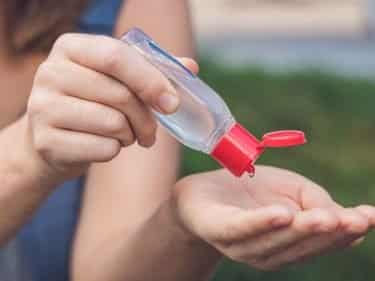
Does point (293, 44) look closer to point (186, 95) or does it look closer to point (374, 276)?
point (374, 276)

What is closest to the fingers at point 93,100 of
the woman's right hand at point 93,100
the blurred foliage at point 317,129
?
the woman's right hand at point 93,100

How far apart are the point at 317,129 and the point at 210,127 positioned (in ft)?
9.01

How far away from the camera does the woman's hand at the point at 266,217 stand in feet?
3.82

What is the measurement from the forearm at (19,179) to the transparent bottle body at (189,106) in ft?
0.47

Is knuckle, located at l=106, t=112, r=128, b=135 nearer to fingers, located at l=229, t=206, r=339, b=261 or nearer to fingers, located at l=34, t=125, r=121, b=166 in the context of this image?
fingers, located at l=34, t=125, r=121, b=166

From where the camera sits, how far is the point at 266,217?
115cm

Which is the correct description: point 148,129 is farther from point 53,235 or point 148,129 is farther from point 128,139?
point 53,235

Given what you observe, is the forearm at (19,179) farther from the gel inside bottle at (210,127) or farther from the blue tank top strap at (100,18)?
the blue tank top strap at (100,18)

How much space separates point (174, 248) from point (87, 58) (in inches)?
12.8

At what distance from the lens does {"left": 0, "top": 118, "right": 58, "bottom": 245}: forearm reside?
1335 millimetres

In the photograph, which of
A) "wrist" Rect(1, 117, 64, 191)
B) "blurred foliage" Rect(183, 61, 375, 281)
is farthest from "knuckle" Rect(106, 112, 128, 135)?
"blurred foliage" Rect(183, 61, 375, 281)

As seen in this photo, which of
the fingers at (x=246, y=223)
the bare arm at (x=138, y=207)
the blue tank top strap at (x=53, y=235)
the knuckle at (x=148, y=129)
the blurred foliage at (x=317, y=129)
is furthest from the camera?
the blurred foliage at (x=317, y=129)

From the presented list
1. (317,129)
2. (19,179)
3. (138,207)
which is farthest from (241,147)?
(317,129)

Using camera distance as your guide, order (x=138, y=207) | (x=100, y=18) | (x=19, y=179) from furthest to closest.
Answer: (x=100, y=18)
(x=138, y=207)
(x=19, y=179)
